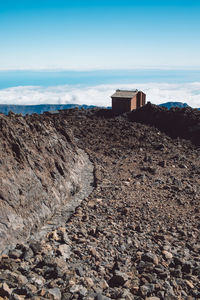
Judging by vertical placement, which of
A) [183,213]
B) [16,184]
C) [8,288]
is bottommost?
[183,213]

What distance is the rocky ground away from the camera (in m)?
9.53

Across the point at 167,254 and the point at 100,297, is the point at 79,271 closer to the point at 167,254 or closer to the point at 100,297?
the point at 100,297

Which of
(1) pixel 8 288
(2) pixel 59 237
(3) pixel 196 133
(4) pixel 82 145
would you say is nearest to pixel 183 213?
(2) pixel 59 237

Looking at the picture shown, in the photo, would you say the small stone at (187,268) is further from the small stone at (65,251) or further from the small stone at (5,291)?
the small stone at (5,291)

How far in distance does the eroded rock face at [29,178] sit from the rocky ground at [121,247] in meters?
1.16

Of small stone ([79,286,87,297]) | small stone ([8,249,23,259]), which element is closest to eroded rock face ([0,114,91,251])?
small stone ([8,249,23,259])

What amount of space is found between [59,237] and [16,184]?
339cm

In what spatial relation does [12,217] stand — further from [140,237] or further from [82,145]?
[82,145]

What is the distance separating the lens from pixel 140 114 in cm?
4356

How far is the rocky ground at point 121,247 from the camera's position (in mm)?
9531

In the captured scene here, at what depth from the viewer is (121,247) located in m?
12.5

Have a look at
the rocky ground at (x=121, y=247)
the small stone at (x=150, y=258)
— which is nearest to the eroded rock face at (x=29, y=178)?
the rocky ground at (x=121, y=247)

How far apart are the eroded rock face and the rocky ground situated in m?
1.16

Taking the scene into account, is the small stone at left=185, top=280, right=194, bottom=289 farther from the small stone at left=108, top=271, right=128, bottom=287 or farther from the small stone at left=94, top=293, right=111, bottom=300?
the small stone at left=94, top=293, right=111, bottom=300
